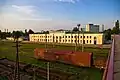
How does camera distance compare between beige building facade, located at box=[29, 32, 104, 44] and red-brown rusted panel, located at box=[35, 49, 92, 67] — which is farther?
beige building facade, located at box=[29, 32, 104, 44]

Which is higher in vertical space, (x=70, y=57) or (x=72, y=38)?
(x=72, y=38)

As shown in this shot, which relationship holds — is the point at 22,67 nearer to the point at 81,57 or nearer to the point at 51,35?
the point at 81,57

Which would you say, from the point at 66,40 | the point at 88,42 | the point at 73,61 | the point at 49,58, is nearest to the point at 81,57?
the point at 73,61

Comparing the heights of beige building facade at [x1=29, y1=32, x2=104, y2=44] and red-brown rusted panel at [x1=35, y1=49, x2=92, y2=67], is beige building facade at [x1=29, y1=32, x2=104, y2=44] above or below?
above

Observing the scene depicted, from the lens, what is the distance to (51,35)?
33.1 m

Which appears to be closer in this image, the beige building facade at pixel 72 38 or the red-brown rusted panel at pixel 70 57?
the red-brown rusted panel at pixel 70 57

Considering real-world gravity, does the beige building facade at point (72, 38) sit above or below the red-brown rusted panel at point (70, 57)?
above

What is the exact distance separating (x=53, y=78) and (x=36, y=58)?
242 inches

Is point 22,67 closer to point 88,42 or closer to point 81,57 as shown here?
point 81,57

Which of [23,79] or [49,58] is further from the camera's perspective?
[49,58]

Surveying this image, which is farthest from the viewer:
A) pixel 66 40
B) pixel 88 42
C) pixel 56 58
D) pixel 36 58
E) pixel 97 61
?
pixel 66 40

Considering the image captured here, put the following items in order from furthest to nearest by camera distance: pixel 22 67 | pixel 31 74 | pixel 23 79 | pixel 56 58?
1. pixel 56 58
2. pixel 22 67
3. pixel 31 74
4. pixel 23 79

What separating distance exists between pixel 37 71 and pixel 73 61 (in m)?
2.77

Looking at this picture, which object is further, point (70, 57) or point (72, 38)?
point (72, 38)
